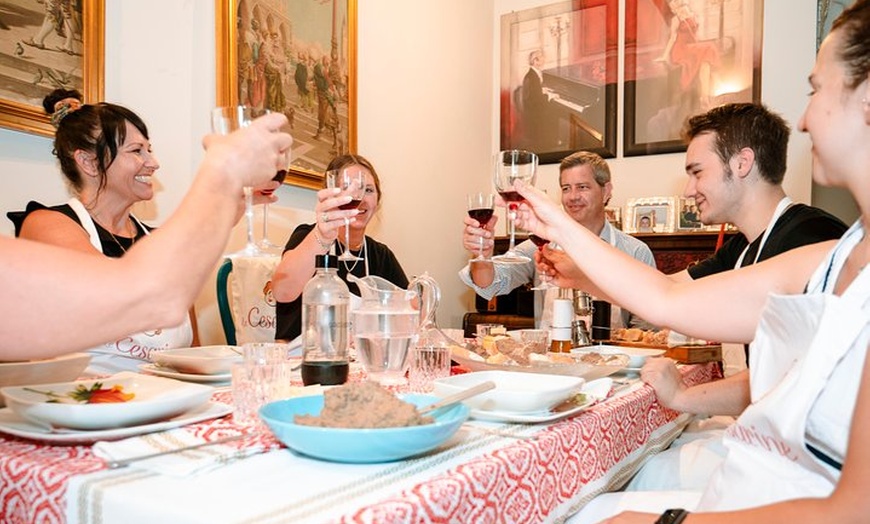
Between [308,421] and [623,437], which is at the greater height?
[308,421]

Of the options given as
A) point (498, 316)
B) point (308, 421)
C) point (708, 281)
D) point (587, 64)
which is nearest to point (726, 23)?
point (587, 64)

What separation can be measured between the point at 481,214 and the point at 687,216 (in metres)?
2.85

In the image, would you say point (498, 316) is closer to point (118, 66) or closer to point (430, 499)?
point (118, 66)

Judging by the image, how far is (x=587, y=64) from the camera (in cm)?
466

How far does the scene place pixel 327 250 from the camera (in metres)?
2.02

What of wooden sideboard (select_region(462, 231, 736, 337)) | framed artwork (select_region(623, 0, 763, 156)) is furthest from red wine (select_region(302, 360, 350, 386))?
framed artwork (select_region(623, 0, 763, 156))

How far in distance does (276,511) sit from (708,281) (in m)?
0.98

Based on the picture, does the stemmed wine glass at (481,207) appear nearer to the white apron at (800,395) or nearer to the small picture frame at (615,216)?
the white apron at (800,395)

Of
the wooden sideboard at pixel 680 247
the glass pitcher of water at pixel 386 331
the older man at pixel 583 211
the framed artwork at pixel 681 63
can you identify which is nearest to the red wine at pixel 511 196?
the glass pitcher of water at pixel 386 331

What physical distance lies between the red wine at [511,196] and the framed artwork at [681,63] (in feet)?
10.4

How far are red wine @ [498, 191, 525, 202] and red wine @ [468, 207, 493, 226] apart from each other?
0.61ft

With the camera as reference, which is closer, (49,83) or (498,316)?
(49,83)

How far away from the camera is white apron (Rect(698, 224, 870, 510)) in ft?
2.81

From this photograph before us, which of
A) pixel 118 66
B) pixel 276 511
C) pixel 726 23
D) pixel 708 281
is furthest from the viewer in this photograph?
pixel 726 23
